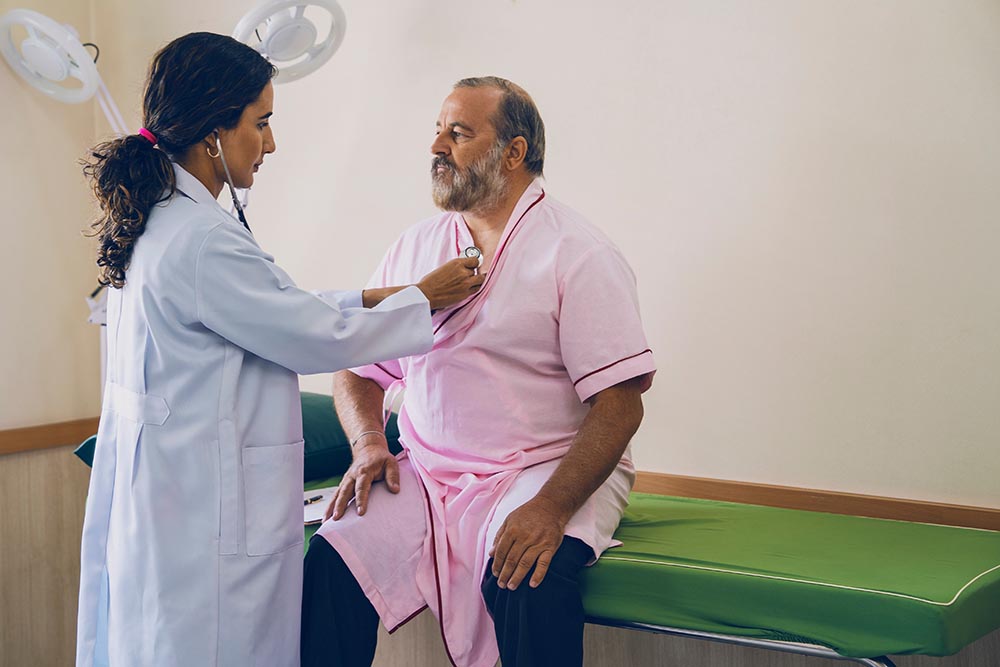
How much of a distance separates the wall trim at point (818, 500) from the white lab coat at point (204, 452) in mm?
1005

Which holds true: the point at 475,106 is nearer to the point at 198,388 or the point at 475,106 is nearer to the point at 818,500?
the point at 198,388

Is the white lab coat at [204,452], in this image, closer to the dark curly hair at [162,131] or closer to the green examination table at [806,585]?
the dark curly hair at [162,131]

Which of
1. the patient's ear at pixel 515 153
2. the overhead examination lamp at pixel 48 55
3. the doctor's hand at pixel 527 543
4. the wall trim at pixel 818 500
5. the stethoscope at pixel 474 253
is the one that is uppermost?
the overhead examination lamp at pixel 48 55

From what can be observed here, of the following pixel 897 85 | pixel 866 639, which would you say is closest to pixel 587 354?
pixel 866 639

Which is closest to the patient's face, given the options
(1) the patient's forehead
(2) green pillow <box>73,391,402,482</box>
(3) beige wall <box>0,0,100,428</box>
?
(1) the patient's forehead

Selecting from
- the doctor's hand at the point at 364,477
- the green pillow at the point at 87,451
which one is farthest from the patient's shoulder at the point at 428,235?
the green pillow at the point at 87,451

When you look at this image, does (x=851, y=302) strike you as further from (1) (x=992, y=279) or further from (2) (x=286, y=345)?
(2) (x=286, y=345)

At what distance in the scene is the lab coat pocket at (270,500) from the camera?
1.55m

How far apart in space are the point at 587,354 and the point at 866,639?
0.64 metres

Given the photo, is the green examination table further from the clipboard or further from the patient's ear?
the patient's ear

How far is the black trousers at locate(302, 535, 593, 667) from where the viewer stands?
1464 mm

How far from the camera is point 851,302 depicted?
206cm

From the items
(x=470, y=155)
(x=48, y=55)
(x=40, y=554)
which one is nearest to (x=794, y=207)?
(x=470, y=155)

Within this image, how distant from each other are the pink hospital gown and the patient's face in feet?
0.27
